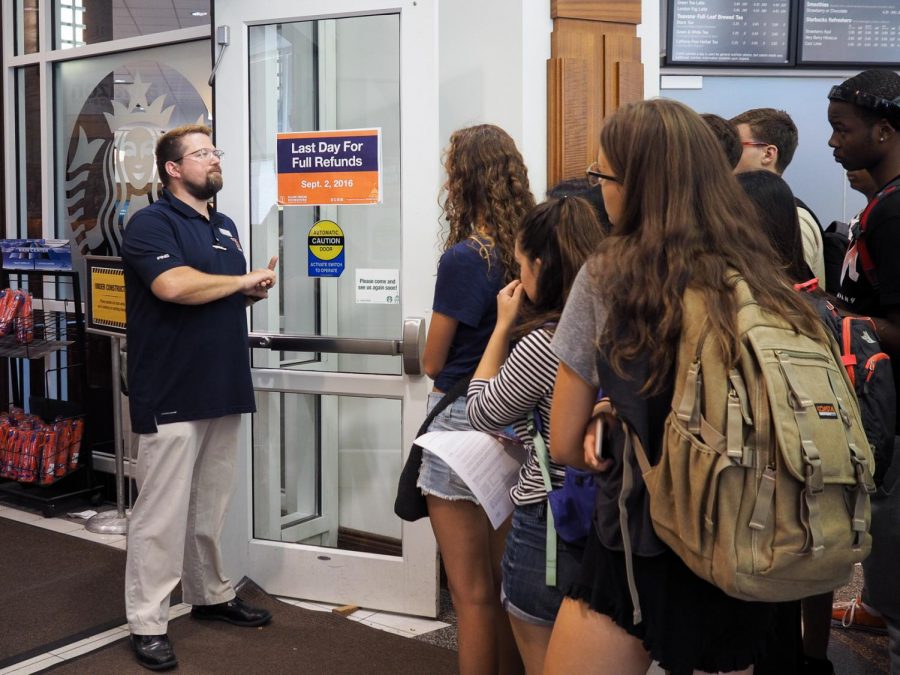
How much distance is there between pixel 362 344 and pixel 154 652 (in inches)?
45.5

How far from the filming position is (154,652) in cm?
277

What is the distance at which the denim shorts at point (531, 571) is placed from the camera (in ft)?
5.15

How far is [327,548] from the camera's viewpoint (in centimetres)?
329

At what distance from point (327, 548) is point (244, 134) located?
4.95 ft

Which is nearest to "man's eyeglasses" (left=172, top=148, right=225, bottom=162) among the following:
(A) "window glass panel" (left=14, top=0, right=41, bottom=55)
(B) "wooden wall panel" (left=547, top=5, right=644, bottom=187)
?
(B) "wooden wall panel" (left=547, top=5, right=644, bottom=187)

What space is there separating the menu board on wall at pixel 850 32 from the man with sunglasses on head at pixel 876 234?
2.00 meters

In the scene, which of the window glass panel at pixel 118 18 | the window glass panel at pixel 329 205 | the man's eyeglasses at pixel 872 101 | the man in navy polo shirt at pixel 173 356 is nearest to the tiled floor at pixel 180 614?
the man in navy polo shirt at pixel 173 356

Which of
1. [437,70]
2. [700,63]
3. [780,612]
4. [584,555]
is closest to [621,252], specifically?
[584,555]

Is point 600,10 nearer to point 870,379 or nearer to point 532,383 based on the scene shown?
point 870,379

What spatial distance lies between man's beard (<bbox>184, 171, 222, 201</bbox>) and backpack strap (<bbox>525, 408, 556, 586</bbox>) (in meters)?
1.67

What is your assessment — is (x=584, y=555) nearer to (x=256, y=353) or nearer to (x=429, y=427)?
(x=429, y=427)

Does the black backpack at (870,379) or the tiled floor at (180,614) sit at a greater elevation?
the black backpack at (870,379)

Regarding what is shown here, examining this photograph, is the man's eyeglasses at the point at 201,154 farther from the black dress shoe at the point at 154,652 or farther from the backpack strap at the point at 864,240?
the backpack strap at the point at 864,240

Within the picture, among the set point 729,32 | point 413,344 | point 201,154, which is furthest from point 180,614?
point 729,32
